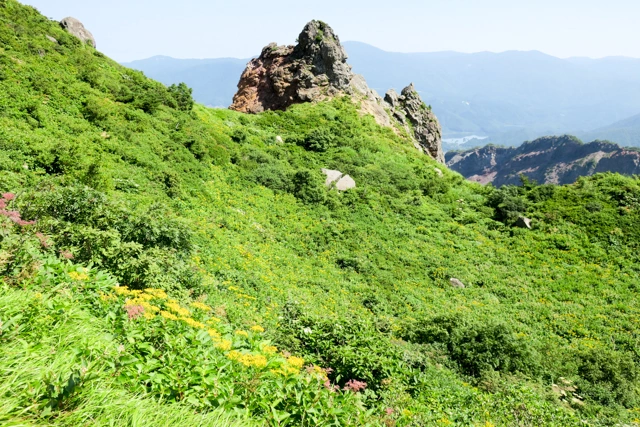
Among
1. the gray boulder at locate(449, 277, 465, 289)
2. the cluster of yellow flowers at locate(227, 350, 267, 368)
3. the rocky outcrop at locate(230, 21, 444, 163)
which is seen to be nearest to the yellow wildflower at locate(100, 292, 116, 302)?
the cluster of yellow flowers at locate(227, 350, 267, 368)

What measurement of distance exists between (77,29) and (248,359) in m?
33.9

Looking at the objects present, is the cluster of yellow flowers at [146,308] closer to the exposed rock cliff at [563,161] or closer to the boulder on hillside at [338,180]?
the boulder on hillside at [338,180]

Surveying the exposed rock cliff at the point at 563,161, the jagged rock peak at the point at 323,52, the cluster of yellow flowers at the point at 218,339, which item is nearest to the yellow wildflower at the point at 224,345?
the cluster of yellow flowers at the point at 218,339

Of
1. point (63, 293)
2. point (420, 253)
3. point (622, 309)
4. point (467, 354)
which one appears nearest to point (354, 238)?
point (420, 253)

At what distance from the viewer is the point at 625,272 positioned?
1970 cm

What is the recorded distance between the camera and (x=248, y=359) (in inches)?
180

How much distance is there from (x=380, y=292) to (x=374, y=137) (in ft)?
68.8

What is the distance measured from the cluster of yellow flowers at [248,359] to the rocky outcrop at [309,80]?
118ft

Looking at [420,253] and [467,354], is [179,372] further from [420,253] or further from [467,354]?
[420,253]

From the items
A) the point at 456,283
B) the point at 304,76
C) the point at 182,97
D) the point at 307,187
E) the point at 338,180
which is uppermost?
the point at 304,76

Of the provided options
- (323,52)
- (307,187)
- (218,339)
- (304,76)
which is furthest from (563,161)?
(218,339)

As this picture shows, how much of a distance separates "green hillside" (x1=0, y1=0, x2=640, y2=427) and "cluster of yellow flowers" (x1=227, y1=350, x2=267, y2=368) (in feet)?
0.11

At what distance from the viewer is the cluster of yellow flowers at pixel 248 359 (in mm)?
4504

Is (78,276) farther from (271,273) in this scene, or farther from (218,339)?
(271,273)
